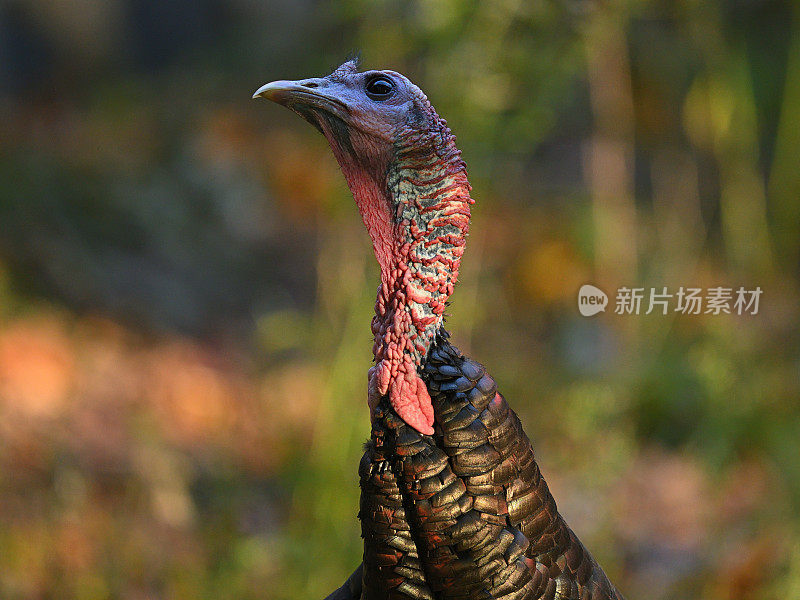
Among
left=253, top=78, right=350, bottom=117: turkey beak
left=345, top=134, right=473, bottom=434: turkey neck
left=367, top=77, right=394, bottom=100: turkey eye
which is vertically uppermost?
left=367, top=77, right=394, bottom=100: turkey eye

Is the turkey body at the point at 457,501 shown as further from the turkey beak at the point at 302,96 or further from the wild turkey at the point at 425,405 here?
the turkey beak at the point at 302,96

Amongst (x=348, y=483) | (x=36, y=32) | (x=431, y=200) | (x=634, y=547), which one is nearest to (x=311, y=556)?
(x=348, y=483)

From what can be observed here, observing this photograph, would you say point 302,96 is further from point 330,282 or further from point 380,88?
point 330,282

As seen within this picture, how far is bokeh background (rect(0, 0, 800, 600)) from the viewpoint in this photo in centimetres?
276

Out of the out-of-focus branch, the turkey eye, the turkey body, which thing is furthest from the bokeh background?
the turkey eye

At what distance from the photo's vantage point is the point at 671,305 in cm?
412

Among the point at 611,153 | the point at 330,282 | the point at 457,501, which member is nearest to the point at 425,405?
the point at 457,501

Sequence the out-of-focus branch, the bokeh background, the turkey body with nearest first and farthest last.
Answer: the turkey body → the bokeh background → the out-of-focus branch

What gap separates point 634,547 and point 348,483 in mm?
1148

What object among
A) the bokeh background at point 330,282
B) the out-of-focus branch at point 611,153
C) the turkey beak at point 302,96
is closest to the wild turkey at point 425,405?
the turkey beak at point 302,96

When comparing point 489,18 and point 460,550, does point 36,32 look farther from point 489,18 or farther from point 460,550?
point 460,550

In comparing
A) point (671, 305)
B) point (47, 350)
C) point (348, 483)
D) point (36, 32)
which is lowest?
point (348, 483)

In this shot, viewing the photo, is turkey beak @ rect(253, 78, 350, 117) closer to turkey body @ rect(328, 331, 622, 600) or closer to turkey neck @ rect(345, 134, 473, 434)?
turkey neck @ rect(345, 134, 473, 434)

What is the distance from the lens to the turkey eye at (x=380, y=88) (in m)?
1.45
